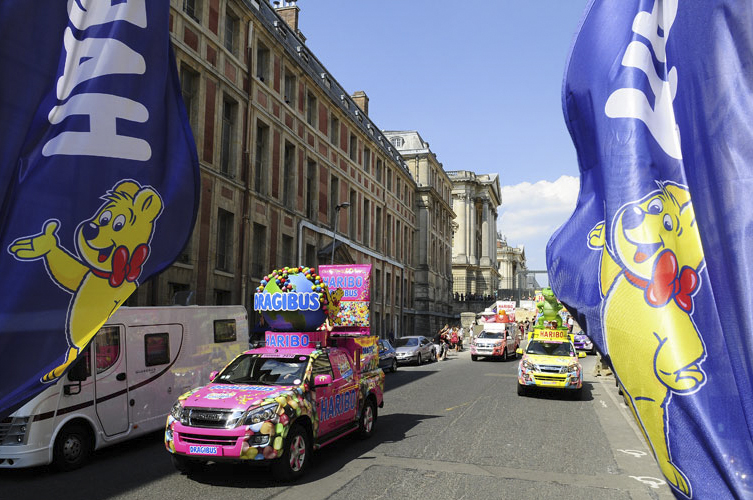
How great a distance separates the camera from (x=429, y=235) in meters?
60.4

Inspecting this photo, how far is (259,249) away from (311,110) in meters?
10.3

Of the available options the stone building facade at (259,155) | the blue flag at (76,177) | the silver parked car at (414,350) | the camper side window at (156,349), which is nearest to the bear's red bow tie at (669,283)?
the blue flag at (76,177)

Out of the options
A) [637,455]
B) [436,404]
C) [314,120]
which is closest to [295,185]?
[314,120]

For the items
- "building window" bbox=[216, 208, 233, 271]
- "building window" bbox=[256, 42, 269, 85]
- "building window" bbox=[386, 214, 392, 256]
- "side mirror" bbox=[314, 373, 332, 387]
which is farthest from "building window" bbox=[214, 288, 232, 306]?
"building window" bbox=[386, 214, 392, 256]

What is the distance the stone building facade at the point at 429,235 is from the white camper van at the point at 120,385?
4597cm

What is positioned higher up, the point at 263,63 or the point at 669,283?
the point at 263,63

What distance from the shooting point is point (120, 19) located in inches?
106

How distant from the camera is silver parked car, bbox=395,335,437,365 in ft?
96.6

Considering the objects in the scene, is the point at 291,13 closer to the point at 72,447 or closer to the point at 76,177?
the point at 72,447

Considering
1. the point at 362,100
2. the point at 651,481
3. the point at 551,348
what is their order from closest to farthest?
the point at 651,481, the point at 551,348, the point at 362,100

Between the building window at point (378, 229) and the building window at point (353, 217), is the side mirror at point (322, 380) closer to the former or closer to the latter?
the building window at point (353, 217)

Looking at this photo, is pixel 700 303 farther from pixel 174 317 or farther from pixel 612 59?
pixel 174 317

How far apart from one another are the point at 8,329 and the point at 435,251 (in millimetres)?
63246

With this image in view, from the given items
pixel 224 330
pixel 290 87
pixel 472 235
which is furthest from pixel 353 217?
pixel 472 235
